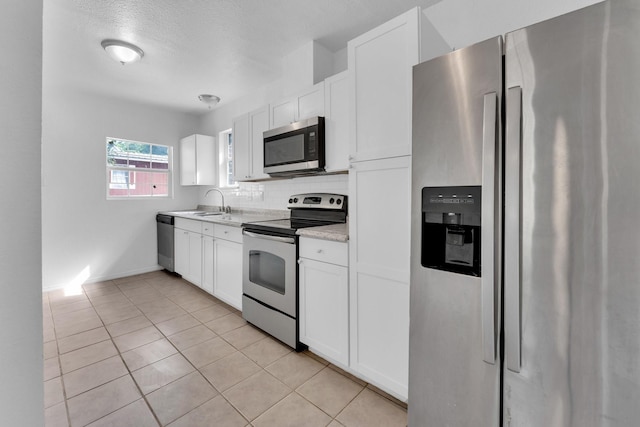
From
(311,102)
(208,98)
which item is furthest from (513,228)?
(208,98)

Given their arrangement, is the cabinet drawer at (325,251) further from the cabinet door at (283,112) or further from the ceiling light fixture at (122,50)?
the ceiling light fixture at (122,50)

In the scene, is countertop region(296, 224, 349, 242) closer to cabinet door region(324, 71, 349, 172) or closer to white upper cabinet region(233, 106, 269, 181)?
cabinet door region(324, 71, 349, 172)

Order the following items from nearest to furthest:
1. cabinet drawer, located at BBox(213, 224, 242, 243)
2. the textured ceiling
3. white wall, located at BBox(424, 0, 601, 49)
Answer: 1. white wall, located at BBox(424, 0, 601, 49)
2. the textured ceiling
3. cabinet drawer, located at BBox(213, 224, 242, 243)

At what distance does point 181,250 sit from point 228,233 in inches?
55.1

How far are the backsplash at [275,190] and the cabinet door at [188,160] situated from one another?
444 millimetres

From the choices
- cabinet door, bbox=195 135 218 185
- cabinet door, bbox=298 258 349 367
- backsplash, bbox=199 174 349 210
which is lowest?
cabinet door, bbox=298 258 349 367

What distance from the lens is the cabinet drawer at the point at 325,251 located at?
1.84 metres

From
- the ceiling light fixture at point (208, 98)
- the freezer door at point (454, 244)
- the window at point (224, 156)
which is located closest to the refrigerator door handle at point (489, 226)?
the freezer door at point (454, 244)

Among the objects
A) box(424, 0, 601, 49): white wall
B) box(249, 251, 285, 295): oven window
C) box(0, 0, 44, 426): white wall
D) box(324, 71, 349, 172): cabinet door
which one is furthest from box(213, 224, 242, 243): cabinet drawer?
box(424, 0, 601, 49): white wall

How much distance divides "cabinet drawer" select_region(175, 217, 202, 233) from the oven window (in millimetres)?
1294

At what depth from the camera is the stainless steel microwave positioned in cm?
239

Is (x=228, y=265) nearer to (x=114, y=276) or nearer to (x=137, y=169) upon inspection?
(x=114, y=276)

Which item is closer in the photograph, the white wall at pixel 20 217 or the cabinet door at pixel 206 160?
the white wall at pixel 20 217

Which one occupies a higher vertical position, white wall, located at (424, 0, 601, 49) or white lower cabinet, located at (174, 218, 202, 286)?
white wall, located at (424, 0, 601, 49)
